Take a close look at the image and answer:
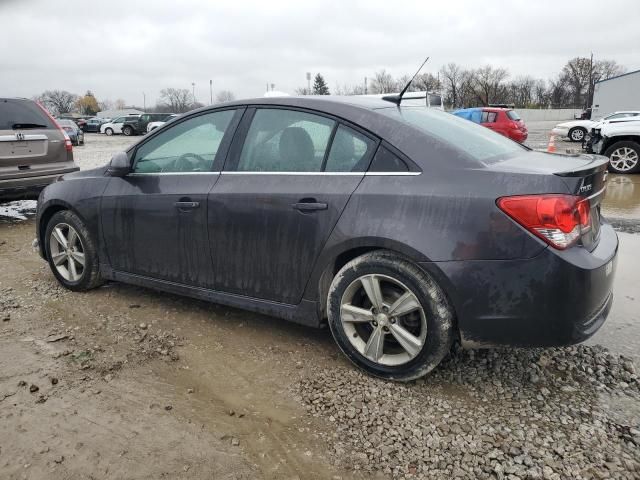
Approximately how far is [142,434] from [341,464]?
3.15 feet

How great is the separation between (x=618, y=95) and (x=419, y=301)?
120 feet

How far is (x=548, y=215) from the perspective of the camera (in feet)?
7.74

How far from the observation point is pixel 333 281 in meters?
2.91

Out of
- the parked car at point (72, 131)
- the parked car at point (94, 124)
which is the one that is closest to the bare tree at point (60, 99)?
the parked car at point (94, 124)

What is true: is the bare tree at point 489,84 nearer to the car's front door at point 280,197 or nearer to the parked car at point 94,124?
the parked car at point 94,124

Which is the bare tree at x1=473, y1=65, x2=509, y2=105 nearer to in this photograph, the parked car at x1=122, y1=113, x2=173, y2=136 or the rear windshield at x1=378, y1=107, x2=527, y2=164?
the parked car at x1=122, y1=113, x2=173, y2=136

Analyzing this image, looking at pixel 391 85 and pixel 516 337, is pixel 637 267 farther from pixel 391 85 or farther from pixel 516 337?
pixel 391 85

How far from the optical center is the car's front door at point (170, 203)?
3.43m

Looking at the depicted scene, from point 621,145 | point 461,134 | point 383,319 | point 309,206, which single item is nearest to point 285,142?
point 309,206

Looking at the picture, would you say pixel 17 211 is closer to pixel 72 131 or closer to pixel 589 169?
pixel 589 169

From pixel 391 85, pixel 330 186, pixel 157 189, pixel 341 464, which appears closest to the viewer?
pixel 341 464

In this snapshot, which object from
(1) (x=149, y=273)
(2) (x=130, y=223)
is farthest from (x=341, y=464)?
(2) (x=130, y=223)

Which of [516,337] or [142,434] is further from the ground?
[516,337]

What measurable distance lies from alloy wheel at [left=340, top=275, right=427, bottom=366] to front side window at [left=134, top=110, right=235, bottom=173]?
1383mm
